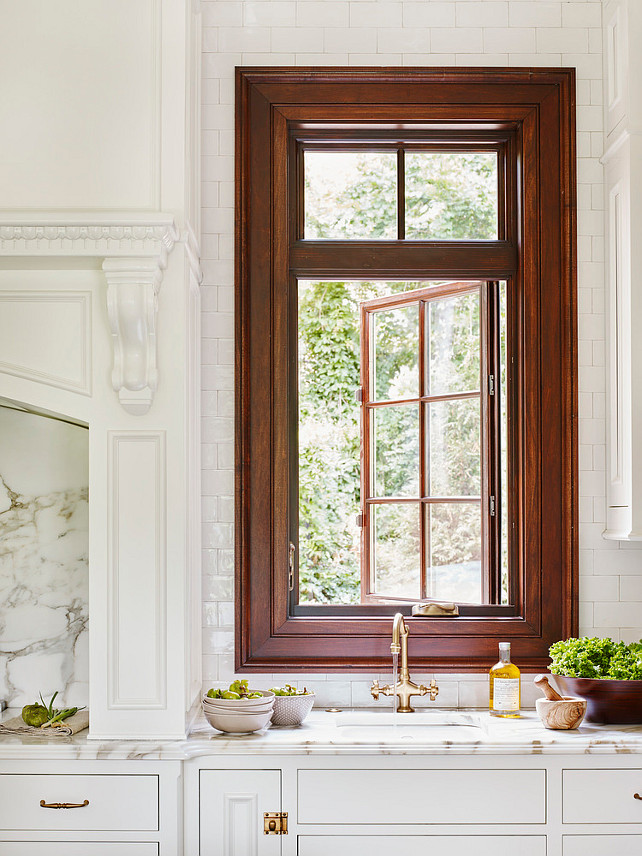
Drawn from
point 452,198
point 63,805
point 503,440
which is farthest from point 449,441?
point 63,805

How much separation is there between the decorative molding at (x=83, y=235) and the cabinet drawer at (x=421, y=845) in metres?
1.71

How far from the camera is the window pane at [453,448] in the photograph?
3451 mm

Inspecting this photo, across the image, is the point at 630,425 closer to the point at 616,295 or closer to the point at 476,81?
the point at 616,295

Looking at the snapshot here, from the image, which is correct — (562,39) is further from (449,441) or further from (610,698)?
(610,698)

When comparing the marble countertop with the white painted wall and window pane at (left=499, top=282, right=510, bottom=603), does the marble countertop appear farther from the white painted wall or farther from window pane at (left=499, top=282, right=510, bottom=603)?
window pane at (left=499, top=282, right=510, bottom=603)

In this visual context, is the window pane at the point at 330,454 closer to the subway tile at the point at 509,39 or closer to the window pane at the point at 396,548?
the window pane at the point at 396,548

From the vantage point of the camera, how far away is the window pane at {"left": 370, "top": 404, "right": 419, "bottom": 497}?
372 cm

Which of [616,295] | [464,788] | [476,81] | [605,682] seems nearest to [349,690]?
[464,788]

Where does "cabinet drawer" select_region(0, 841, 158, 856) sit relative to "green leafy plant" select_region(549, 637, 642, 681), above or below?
below

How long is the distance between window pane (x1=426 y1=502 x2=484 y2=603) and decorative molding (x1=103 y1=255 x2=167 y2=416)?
1262mm

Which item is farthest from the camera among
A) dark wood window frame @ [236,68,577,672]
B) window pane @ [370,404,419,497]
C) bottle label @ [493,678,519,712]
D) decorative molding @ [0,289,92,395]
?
window pane @ [370,404,419,497]

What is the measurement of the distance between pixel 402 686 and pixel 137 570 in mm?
957

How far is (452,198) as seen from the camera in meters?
3.36

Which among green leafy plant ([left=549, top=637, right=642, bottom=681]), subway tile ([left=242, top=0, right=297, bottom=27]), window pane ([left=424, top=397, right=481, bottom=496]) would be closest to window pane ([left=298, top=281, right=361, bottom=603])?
window pane ([left=424, top=397, right=481, bottom=496])
